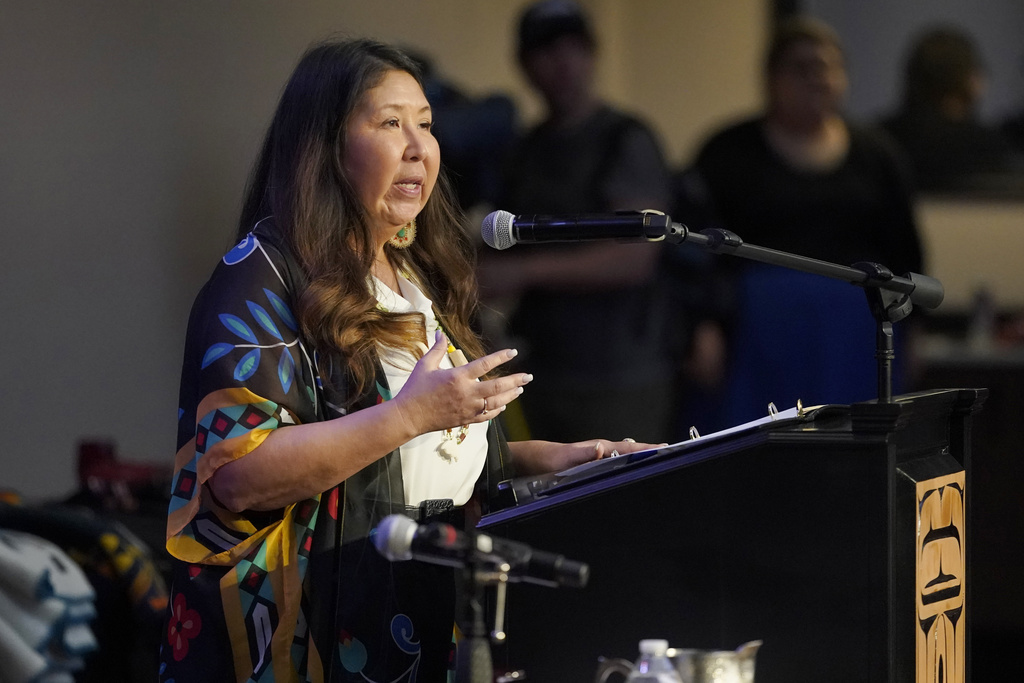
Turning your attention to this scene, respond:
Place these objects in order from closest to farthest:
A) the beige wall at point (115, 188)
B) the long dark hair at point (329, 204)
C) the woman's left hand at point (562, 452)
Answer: the long dark hair at point (329, 204), the woman's left hand at point (562, 452), the beige wall at point (115, 188)

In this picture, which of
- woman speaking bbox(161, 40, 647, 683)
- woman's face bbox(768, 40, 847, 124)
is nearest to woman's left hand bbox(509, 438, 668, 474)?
woman speaking bbox(161, 40, 647, 683)

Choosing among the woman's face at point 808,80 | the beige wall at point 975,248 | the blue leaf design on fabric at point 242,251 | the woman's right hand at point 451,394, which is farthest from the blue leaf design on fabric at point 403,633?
the beige wall at point 975,248

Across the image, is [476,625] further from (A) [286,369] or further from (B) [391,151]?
(B) [391,151]

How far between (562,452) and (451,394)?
0.38 m

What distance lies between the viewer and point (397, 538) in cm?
116

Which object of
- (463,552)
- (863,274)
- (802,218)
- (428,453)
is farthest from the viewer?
(802,218)

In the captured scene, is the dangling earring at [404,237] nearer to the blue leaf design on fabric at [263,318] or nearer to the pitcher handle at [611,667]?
the blue leaf design on fabric at [263,318]

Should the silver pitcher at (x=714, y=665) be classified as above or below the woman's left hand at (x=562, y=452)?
below

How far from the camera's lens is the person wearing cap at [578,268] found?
346cm

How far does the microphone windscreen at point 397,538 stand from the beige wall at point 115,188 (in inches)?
66.6

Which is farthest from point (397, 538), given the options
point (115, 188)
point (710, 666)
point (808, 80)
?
point (808, 80)

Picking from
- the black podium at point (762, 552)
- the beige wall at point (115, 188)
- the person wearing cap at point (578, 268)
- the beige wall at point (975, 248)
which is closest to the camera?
the black podium at point (762, 552)

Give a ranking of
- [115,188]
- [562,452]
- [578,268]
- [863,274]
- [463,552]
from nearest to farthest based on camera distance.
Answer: [463,552] → [863,274] → [562,452] → [115,188] → [578,268]

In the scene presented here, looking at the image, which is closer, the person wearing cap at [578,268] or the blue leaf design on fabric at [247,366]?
the blue leaf design on fabric at [247,366]
